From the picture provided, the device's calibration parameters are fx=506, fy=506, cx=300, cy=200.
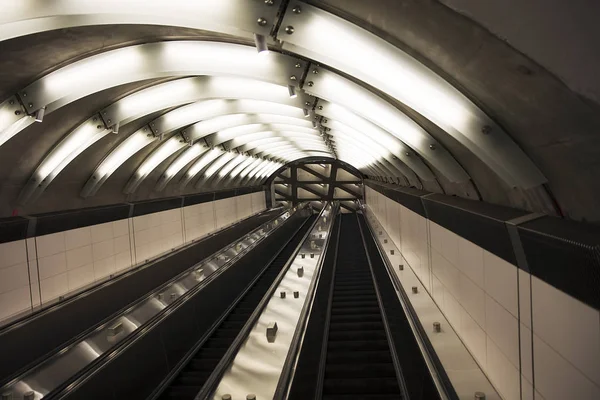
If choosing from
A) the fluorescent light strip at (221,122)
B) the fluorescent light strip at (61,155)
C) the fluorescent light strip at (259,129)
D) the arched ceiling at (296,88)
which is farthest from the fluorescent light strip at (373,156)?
the fluorescent light strip at (61,155)

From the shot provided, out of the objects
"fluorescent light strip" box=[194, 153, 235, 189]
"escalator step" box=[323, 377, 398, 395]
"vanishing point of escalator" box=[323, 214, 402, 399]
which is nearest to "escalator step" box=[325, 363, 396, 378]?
"vanishing point of escalator" box=[323, 214, 402, 399]

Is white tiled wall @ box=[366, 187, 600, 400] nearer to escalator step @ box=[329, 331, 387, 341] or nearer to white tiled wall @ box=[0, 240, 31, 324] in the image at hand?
escalator step @ box=[329, 331, 387, 341]

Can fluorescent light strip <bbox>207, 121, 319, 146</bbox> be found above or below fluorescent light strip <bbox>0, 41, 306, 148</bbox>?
above

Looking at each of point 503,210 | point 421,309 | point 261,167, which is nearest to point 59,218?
point 421,309

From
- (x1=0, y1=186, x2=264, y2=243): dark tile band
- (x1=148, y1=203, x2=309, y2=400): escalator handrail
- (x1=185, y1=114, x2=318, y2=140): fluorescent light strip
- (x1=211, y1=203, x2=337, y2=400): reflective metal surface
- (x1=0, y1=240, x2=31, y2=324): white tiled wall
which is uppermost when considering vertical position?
(x1=185, y1=114, x2=318, y2=140): fluorescent light strip

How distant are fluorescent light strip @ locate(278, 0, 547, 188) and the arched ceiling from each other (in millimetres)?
11

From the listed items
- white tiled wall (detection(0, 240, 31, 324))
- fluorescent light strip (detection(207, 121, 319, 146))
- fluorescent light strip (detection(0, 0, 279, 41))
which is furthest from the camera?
fluorescent light strip (detection(207, 121, 319, 146))

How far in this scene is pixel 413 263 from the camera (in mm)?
10047

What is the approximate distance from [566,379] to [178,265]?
11.6 meters

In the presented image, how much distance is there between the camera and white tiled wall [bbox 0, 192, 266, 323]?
7949 millimetres

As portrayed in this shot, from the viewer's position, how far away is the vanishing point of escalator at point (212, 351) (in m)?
6.65

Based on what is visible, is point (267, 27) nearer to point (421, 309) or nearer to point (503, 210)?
point (503, 210)

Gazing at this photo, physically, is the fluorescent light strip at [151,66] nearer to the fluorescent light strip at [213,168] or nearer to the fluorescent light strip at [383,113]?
the fluorescent light strip at [383,113]

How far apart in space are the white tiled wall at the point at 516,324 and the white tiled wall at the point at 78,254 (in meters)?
6.48
